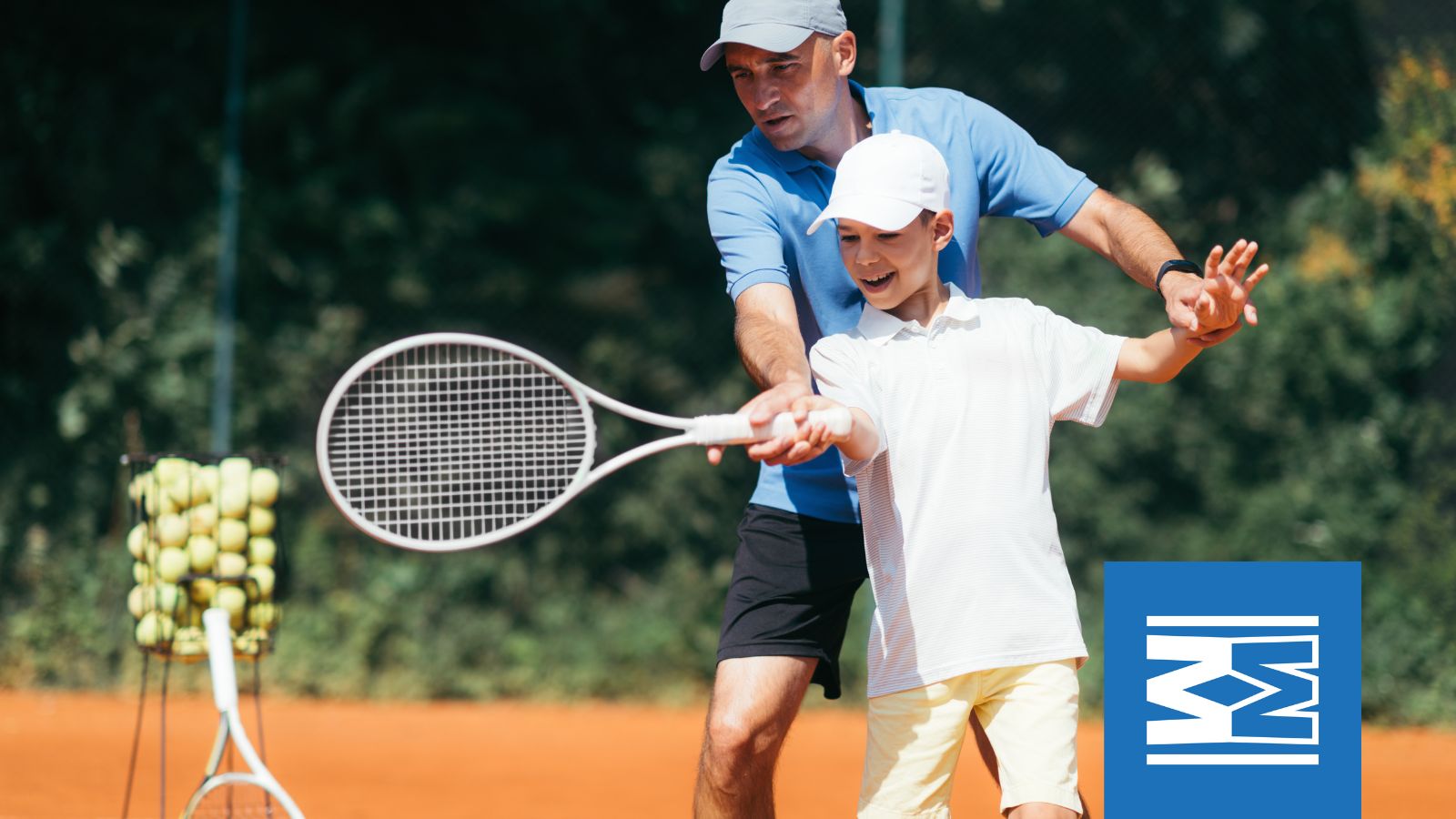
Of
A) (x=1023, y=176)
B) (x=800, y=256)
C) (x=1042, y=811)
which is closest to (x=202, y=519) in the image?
(x=800, y=256)

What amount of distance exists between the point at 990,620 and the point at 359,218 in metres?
5.90

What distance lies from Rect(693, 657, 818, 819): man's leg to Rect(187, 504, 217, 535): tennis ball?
1438 mm

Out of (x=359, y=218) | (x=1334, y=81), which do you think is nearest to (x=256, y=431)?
(x=359, y=218)

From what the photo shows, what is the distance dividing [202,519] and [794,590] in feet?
5.07

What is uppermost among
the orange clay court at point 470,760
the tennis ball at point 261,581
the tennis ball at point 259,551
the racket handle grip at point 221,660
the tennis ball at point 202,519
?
the tennis ball at point 202,519

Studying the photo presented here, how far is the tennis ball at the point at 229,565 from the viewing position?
12.2 feet

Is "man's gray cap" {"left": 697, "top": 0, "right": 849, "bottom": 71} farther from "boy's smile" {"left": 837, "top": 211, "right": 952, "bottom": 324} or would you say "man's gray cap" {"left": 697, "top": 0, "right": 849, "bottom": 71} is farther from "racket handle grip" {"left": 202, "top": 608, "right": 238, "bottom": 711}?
"racket handle grip" {"left": 202, "top": 608, "right": 238, "bottom": 711}

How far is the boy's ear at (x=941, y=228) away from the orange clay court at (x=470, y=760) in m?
2.48

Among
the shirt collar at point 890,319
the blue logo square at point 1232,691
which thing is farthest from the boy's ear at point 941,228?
the blue logo square at point 1232,691

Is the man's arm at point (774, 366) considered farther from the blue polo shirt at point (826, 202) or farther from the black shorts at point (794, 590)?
the black shorts at point (794, 590)

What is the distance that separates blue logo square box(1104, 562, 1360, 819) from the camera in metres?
2.59

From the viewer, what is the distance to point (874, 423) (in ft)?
8.47

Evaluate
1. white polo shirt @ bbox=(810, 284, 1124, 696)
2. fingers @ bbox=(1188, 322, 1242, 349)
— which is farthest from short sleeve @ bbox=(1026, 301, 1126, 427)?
fingers @ bbox=(1188, 322, 1242, 349)

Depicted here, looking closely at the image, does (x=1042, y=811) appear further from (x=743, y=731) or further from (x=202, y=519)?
(x=202, y=519)
